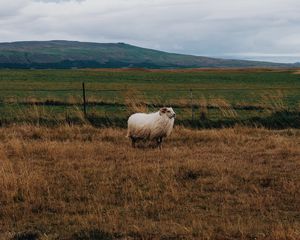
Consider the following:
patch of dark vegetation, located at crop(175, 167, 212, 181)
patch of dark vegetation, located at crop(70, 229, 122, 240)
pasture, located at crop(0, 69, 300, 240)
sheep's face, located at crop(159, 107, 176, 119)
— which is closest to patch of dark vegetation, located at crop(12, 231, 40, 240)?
pasture, located at crop(0, 69, 300, 240)

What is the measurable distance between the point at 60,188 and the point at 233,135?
290 inches

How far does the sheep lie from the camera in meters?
13.9

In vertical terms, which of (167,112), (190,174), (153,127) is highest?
(167,112)

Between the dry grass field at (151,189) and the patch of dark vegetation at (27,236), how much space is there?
0.01 m

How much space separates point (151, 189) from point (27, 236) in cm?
290

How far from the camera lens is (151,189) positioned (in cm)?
886

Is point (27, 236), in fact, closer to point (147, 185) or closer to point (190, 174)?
point (147, 185)

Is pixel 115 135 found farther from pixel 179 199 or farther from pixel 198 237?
pixel 198 237

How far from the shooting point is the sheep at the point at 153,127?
45.5ft

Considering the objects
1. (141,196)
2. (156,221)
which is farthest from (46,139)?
(156,221)

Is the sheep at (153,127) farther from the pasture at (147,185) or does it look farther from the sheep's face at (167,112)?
the pasture at (147,185)

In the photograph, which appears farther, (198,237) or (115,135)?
(115,135)

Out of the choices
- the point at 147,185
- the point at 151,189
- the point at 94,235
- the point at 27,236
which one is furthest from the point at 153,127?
the point at 27,236

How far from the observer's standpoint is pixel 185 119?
758 inches
